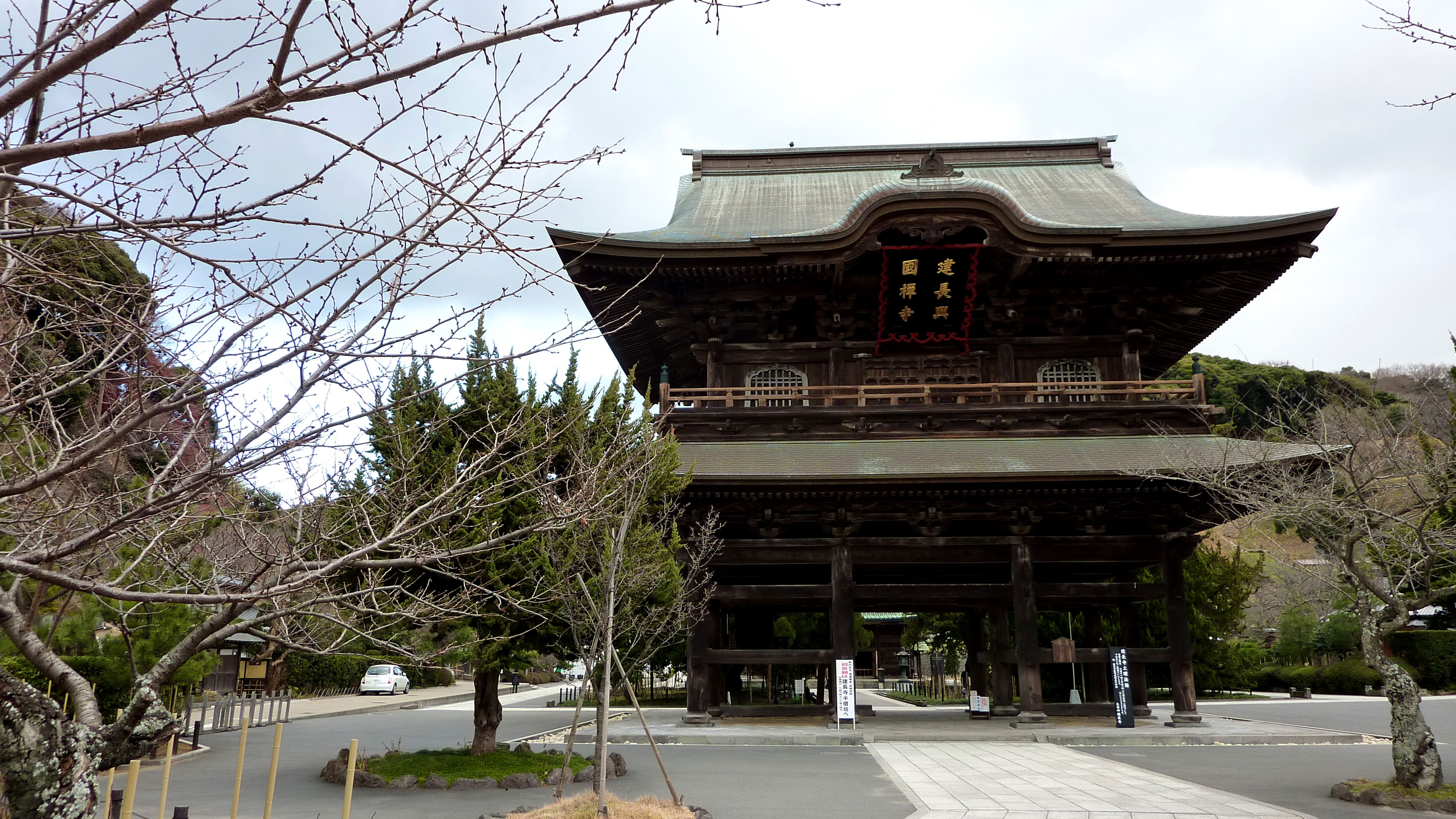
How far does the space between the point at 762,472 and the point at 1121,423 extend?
667cm

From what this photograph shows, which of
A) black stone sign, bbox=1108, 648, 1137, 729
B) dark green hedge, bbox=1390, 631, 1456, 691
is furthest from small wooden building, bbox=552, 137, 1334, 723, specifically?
dark green hedge, bbox=1390, 631, 1456, 691

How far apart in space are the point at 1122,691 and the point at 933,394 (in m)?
5.84

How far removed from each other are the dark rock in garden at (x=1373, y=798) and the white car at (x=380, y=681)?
3260 cm

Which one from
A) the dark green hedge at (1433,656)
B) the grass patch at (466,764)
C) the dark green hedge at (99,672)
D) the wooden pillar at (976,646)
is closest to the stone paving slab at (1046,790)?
the grass patch at (466,764)

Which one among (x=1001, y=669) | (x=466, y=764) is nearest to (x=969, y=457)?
(x=1001, y=669)

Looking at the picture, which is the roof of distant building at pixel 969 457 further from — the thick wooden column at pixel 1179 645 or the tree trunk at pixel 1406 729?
the tree trunk at pixel 1406 729

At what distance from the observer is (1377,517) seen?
8.88 metres

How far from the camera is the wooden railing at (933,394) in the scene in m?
15.6

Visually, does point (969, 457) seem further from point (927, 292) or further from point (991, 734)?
point (991, 734)

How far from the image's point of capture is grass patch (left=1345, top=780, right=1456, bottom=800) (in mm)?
8430

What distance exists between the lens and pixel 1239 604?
980 inches

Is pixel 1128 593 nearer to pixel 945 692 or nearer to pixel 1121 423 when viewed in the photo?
pixel 1121 423

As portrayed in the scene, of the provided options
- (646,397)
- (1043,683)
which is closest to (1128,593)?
(646,397)

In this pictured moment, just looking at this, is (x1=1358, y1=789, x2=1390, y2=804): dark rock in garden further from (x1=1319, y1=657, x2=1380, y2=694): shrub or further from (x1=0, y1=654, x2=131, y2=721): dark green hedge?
(x1=1319, y1=657, x2=1380, y2=694): shrub
